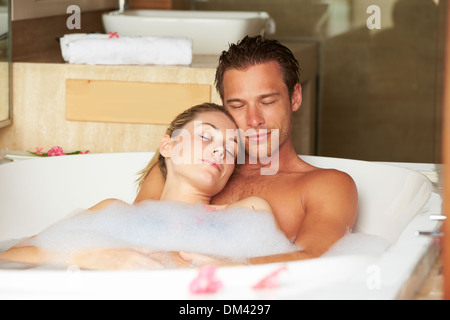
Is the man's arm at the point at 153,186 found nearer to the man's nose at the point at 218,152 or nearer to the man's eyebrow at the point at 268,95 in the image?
the man's nose at the point at 218,152

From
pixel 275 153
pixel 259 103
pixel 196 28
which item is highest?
pixel 196 28

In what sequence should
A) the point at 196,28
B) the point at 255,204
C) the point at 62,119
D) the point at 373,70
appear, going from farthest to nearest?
the point at 373,70
the point at 196,28
the point at 62,119
the point at 255,204

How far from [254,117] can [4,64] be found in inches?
44.4

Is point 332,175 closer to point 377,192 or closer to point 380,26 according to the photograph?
point 377,192

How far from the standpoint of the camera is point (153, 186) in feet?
6.18

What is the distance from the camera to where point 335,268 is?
42.4 inches

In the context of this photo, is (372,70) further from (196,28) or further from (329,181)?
(329,181)

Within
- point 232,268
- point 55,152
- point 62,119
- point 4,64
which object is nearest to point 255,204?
point 232,268

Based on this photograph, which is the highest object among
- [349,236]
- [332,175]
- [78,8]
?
[78,8]

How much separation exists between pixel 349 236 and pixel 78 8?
191cm

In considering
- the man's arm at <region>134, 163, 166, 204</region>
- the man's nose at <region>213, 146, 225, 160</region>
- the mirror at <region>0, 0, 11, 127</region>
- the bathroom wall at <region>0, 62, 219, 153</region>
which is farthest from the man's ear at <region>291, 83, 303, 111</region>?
the mirror at <region>0, 0, 11, 127</region>

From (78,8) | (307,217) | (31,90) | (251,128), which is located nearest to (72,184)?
(31,90)

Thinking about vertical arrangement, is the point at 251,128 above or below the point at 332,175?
above
